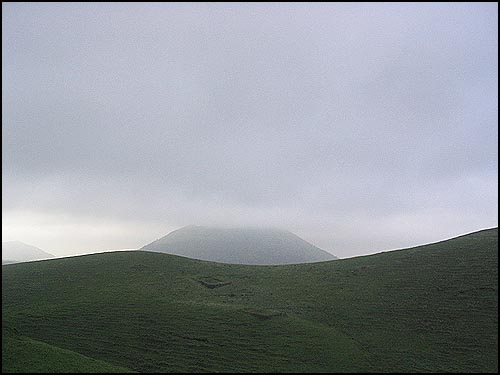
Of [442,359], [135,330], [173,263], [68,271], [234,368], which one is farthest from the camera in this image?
[173,263]

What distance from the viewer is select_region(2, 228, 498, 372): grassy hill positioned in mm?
25531

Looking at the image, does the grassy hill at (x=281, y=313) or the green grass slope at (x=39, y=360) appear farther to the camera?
the grassy hill at (x=281, y=313)

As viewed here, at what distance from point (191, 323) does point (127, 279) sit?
18.4 m

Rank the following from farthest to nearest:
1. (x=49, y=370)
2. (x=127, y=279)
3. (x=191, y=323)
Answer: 1. (x=127, y=279)
2. (x=191, y=323)
3. (x=49, y=370)

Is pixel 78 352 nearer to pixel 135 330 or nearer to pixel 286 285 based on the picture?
pixel 135 330

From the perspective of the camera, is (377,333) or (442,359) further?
(377,333)

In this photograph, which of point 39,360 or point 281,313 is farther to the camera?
point 281,313

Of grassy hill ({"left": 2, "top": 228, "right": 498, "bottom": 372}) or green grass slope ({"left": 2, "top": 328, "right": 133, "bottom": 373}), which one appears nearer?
green grass slope ({"left": 2, "top": 328, "right": 133, "bottom": 373})

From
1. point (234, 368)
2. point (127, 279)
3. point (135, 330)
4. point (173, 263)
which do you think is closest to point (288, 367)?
point (234, 368)

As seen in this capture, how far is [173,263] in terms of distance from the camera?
55.7 m

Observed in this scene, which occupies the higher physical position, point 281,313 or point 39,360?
point 281,313

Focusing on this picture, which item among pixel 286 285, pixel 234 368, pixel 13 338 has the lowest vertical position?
pixel 234 368

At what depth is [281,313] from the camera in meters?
33.8

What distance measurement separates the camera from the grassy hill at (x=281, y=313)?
83.8 ft
